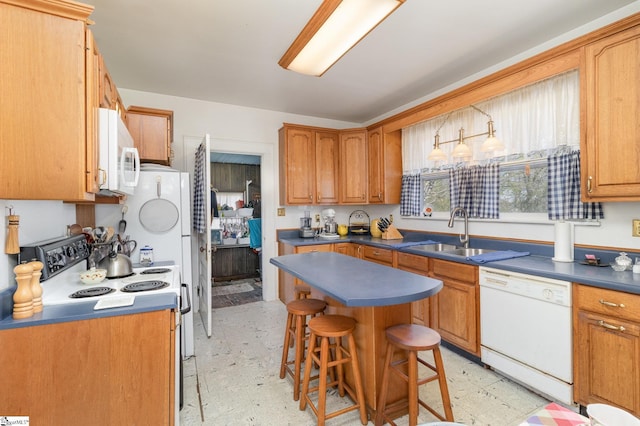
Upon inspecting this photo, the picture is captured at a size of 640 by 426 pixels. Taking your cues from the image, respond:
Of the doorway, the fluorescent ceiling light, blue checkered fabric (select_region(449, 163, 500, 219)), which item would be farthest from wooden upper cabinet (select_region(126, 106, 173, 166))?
blue checkered fabric (select_region(449, 163, 500, 219))

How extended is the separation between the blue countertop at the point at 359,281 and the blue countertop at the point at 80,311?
2.59 ft

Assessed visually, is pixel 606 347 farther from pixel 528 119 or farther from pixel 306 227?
pixel 306 227

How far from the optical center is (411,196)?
3943mm

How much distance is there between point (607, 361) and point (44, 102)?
312 cm

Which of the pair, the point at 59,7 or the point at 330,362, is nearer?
the point at 59,7

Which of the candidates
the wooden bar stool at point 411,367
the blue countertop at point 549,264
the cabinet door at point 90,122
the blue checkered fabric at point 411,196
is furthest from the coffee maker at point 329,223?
the cabinet door at point 90,122

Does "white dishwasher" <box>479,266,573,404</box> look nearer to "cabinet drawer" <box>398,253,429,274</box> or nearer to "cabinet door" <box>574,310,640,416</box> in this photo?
"cabinet door" <box>574,310,640,416</box>

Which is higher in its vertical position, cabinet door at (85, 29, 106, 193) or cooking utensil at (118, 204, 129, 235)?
cabinet door at (85, 29, 106, 193)

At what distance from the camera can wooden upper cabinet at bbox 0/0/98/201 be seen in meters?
1.22

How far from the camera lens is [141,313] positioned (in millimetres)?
1412

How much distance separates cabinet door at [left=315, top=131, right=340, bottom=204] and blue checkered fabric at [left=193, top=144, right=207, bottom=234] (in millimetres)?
1545

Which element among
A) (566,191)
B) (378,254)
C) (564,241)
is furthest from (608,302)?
(378,254)

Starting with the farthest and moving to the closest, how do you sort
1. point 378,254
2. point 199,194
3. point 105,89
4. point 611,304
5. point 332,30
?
point 378,254 < point 199,194 < point 332,30 < point 105,89 < point 611,304

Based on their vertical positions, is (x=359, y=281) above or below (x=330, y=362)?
above
